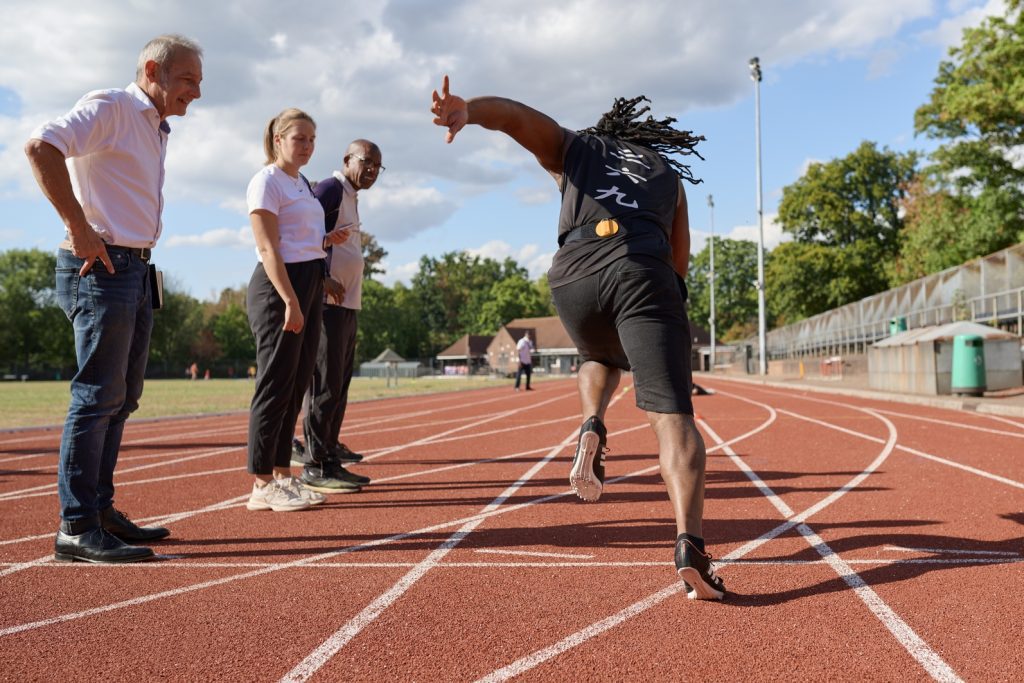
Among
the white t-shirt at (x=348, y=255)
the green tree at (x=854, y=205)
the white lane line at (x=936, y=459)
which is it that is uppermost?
the green tree at (x=854, y=205)

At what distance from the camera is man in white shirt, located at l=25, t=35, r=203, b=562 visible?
11.1 feet

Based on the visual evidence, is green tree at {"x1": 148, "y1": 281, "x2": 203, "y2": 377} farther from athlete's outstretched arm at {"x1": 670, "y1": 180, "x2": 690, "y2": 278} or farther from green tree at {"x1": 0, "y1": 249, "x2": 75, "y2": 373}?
athlete's outstretched arm at {"x1": 670, "y1": 180, "x2": 690, "y2": 278}

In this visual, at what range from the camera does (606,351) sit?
11.3 ft

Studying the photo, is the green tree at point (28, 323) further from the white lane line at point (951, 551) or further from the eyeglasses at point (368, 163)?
the white lane line at point (951, 551)

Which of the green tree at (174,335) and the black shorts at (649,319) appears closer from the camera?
the black shorts at (649,319)

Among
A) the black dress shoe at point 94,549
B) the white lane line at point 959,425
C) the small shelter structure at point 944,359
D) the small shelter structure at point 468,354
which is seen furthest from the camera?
the small shelter structure at point 468,354

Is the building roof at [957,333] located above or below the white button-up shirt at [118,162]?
below

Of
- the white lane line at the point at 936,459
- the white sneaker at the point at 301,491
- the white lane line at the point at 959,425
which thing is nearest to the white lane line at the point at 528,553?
the white sneaker at the point at 301,491

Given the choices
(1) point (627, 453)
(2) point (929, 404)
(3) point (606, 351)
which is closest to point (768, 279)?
(2) point (929, 404)

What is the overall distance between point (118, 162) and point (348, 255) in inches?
92.7

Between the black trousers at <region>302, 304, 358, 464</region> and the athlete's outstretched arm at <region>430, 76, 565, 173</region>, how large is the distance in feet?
9.03

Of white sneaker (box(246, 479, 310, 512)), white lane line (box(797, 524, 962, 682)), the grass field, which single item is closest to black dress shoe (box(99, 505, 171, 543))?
white sneaker (box(246, 479, 310, 512))

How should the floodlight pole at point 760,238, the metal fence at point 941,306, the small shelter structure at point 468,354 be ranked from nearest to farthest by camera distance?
the metal fence at point 941,306 < the floodlight pole at point 760,238 < the small shelter structure at point 468,354

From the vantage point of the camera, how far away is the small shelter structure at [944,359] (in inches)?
610
